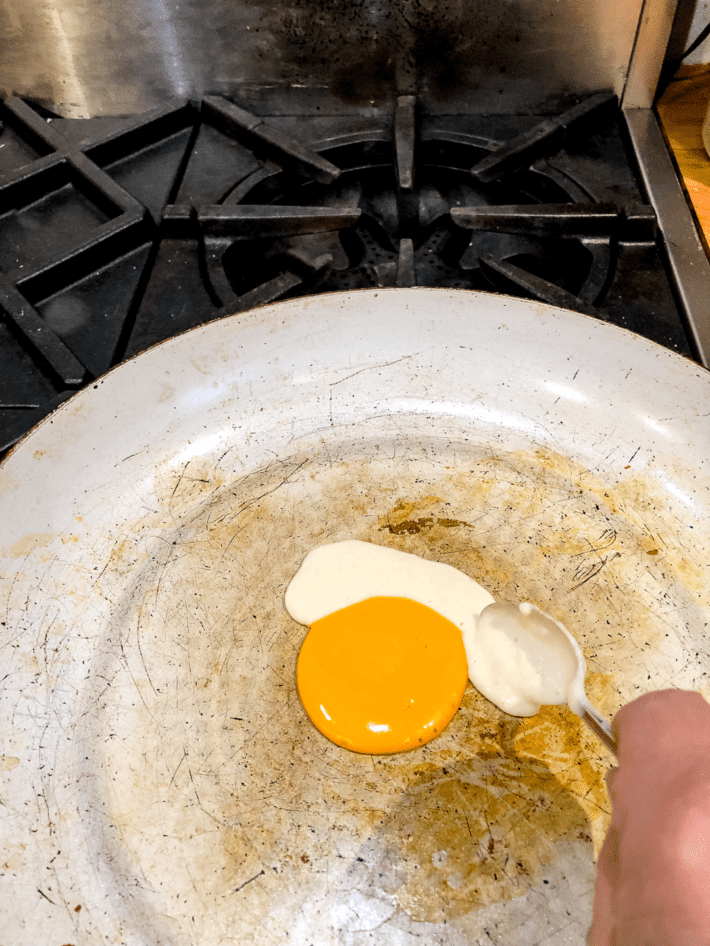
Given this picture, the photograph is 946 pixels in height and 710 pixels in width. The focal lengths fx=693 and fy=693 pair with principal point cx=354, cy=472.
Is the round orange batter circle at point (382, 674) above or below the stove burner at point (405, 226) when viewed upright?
below

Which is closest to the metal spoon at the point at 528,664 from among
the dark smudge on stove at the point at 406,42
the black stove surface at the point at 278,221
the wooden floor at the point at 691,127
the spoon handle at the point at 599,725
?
the spoon handle at the point at 599,725

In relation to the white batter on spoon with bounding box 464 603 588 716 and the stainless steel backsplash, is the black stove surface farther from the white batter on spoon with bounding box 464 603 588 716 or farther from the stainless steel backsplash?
the white batter on spoon with bounding box 464 603 588 716

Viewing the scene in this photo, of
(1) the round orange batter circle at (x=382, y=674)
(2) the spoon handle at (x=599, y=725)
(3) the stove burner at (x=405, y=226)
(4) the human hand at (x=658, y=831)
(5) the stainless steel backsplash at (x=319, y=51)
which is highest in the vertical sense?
(5) the stainless steel backsplash at (x=319, y=51)

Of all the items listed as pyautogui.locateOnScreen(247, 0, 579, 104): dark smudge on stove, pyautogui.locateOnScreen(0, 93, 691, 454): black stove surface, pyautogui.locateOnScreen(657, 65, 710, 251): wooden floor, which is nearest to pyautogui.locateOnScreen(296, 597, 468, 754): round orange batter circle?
pyautogui.locateOnScreen(0, 93, 691, 454): black stove surface

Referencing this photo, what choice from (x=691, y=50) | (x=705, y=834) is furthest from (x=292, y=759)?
(x=691, y=50)

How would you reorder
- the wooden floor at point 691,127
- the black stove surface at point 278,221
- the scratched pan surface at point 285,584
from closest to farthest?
the scratched pan surface at point 285,584 → the black stove surface at point 278,221 → the wooden floor at point 691,127

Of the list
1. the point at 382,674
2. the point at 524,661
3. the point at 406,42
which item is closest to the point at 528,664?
the point at 524,661

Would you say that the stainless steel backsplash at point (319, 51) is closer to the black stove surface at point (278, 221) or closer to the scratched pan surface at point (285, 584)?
the black stove surface at point (278, 221)

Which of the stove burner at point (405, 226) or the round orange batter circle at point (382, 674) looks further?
the stove burner at point (405, 226)
